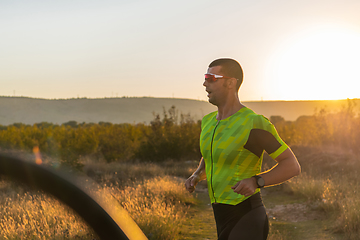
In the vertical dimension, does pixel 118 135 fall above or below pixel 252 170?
below

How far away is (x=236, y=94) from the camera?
7.82 ft

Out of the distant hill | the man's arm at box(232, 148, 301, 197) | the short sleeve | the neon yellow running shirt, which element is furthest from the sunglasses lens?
the distant hill

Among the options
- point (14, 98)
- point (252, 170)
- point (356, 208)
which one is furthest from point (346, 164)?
point (14, 98)

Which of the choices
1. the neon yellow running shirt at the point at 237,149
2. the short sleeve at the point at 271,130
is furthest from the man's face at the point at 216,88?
the short sleeve at the point at 271,130

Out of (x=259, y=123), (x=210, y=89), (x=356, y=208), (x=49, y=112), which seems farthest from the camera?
(x=49, y=112)

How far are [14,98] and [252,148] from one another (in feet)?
402

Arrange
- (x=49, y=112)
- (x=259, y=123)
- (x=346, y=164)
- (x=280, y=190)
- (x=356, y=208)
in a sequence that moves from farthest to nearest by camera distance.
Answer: (x=49, y=112)
(x=346, y=164)
(x=280, y=190)
(x=356, y=208)
(x=259, y=123)

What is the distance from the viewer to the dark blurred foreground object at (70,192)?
2.19 feet

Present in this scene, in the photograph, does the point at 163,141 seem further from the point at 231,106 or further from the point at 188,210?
the point at 231,106

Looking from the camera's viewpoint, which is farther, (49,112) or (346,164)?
(49,112)

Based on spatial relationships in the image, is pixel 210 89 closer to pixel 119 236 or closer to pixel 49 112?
pixel 119 236

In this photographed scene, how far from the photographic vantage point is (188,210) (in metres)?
8.91

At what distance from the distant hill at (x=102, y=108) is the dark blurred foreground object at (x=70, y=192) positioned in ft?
282

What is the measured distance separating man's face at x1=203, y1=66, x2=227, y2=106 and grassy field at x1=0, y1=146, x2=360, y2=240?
154cm
